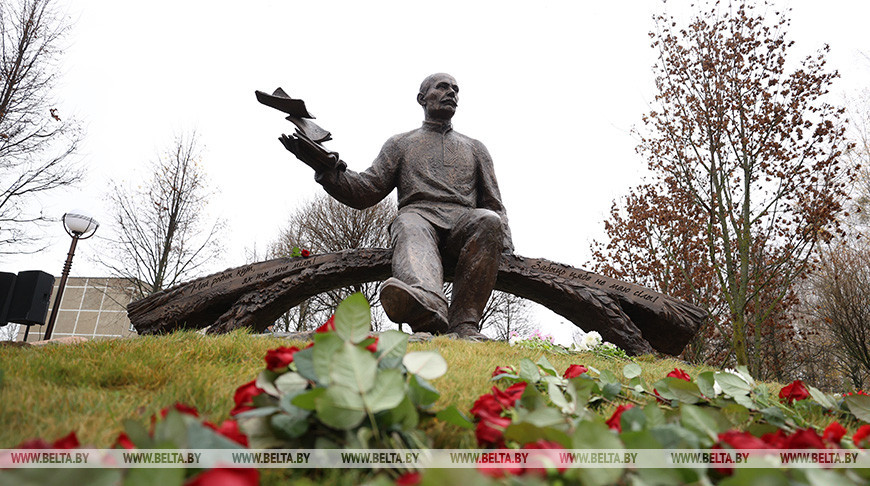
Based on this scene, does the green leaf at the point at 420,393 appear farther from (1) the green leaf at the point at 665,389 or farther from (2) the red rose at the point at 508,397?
(1) the green leaf at the point at 665,389

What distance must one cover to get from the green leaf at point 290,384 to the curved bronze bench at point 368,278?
3.61 meters

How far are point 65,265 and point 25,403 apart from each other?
11034 millimetres

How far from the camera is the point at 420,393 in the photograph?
103 cm

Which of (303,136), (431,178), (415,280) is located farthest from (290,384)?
(431,178)

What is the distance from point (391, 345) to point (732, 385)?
3.79 ft

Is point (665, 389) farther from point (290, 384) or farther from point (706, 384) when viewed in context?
point (290, 384)

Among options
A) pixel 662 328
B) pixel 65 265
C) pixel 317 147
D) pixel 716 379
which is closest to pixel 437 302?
pixel 317 147

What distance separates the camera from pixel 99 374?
1586mm

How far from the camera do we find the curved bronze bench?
14.8 feet

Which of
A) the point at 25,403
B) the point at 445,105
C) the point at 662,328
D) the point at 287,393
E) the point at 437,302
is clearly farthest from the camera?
the point at 445,105

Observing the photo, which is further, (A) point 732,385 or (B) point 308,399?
(A) point 732,385

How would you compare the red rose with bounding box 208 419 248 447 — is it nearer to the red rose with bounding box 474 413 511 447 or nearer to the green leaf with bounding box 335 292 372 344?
the green leaf with bounding box 335 292 372 344

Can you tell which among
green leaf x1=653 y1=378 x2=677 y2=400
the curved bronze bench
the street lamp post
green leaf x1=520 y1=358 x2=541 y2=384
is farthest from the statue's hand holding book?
the street lamp post

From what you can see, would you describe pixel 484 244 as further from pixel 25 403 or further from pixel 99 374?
pixel 25 403
